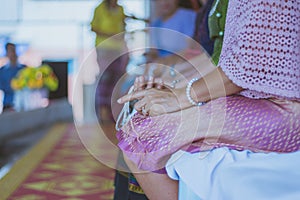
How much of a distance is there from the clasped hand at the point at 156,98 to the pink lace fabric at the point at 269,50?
0.37 feet

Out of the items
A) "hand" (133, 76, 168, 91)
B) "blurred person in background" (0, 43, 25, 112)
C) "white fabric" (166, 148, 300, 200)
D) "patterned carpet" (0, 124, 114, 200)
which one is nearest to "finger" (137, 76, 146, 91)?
"hand" (133, 76, 168, 91)

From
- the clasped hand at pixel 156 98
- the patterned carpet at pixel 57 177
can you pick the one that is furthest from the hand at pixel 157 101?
the patterned carpet at pixel 57 177

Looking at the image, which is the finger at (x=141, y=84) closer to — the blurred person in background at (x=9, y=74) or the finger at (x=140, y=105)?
the finger at (x=140, y=105)

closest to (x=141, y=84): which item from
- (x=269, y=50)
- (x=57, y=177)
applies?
(x=269, y=50)

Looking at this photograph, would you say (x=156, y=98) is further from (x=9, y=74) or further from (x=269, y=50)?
(x=9, y=74)

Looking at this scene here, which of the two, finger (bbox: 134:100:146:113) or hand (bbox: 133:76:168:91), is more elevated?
hand (bbox: 133:76:168:91)

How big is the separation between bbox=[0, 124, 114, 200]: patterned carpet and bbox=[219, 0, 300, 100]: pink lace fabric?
136cm

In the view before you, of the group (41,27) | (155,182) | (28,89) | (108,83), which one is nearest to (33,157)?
(108,83)

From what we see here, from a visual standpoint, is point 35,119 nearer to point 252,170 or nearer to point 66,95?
point 66,95

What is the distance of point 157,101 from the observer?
0.87 m

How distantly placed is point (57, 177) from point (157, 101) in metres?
1.71

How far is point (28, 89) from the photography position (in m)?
6.09

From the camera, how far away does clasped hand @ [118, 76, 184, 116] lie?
867mm

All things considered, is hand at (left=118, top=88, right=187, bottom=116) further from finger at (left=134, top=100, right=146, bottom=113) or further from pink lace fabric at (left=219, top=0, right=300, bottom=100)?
pink lace fabric at (left=219, top=0, right=300, bottom=100)
